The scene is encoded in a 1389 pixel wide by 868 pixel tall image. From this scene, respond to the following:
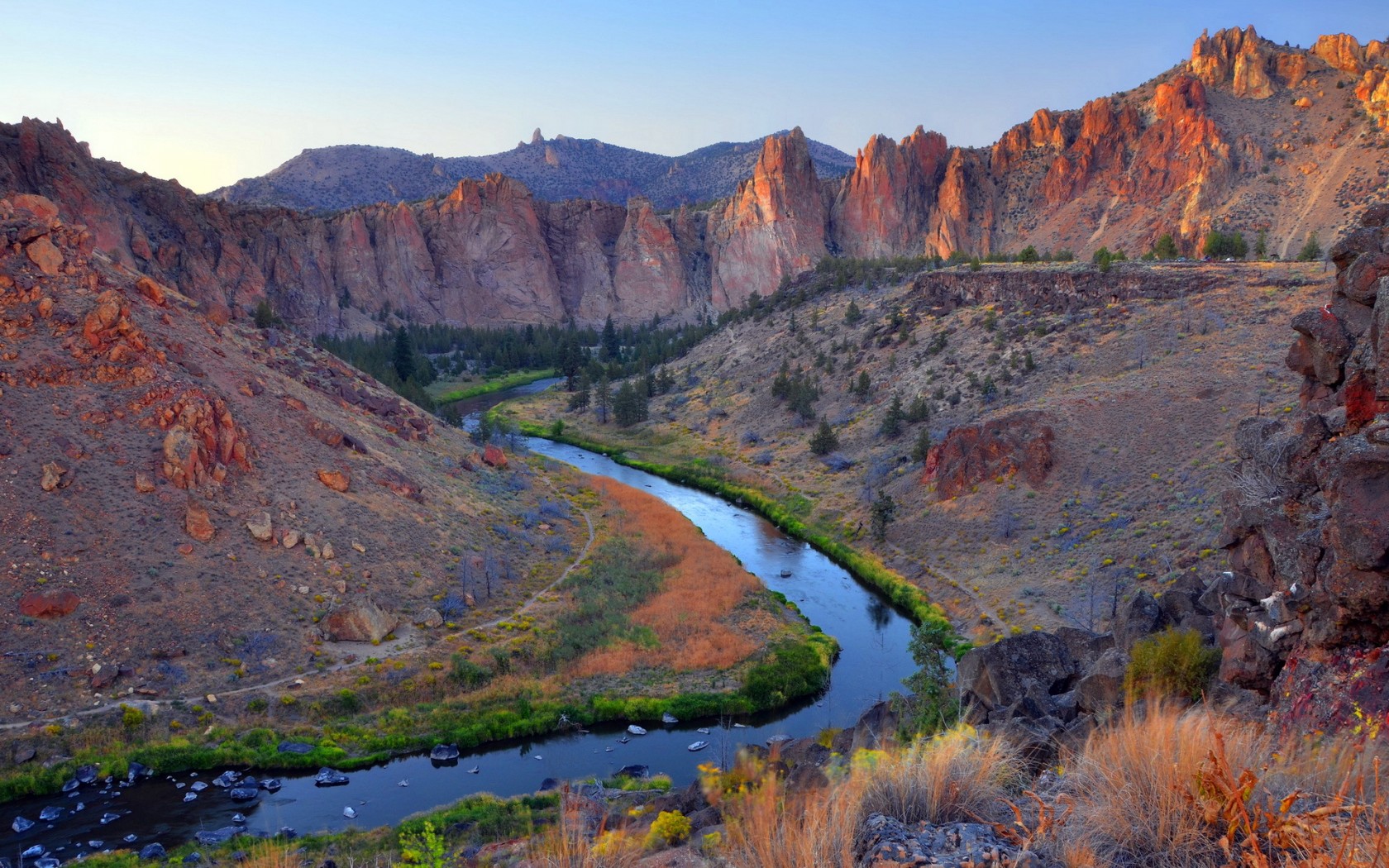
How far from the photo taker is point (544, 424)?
64.7 m

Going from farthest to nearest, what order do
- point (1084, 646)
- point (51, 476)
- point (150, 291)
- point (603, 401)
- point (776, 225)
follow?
point (776, 225)
point (603, 401)
point (150, 291)
point (51, 476)
point (1084, 646)

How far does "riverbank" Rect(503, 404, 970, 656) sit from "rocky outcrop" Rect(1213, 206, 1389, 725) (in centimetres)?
1481

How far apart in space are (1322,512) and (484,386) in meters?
77.6

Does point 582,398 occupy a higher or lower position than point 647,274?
lower

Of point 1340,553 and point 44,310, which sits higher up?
point 44,310

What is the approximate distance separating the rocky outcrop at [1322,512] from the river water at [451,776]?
11.8 metres

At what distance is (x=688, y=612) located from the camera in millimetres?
28016

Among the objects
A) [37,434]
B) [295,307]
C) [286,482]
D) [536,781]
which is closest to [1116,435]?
[536,781]

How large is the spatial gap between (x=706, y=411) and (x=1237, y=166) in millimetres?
63253

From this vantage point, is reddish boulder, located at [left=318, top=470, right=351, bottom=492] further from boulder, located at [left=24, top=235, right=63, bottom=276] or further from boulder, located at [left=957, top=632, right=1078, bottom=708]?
boulder, located at [left=957, top=632, right=1078, bottom=708]

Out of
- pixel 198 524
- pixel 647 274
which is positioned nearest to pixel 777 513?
pixel 198 524

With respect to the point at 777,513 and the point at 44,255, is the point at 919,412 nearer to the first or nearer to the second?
the point at 777,513

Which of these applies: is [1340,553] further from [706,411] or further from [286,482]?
[706,411]

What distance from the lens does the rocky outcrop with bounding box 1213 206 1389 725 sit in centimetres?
814
